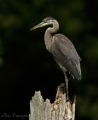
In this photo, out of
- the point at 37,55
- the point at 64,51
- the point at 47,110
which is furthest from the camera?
the point at 37,55

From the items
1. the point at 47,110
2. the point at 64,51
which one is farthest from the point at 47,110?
the point at 64,51

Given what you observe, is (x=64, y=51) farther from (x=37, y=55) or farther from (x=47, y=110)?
(x=37, y=55)

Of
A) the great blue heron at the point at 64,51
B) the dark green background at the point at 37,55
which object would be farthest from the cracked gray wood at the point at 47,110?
the dark green background at the point at 37,55

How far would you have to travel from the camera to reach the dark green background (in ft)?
36.8

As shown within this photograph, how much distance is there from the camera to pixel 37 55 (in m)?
11.5

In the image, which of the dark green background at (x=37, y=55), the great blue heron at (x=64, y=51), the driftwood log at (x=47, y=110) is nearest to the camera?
the driftwood log at (x=47, y=110)

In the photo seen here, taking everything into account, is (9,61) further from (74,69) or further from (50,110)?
(50,110)

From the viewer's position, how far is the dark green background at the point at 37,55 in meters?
11.2

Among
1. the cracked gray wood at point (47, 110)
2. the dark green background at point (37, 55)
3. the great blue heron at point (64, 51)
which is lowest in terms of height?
the cracked gray wood at point (47, 110)

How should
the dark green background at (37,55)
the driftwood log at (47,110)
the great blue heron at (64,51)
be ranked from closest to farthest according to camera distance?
the driftwood log at (47,110)
the great blue heron at (64,51)
the dark green background at (37,55)

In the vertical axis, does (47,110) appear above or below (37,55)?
below

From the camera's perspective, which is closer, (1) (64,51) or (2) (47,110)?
(2) (47,110)

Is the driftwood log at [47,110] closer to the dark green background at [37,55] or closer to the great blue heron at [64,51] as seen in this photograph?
the great blue heron at [64,51]

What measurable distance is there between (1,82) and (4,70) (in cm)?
21
